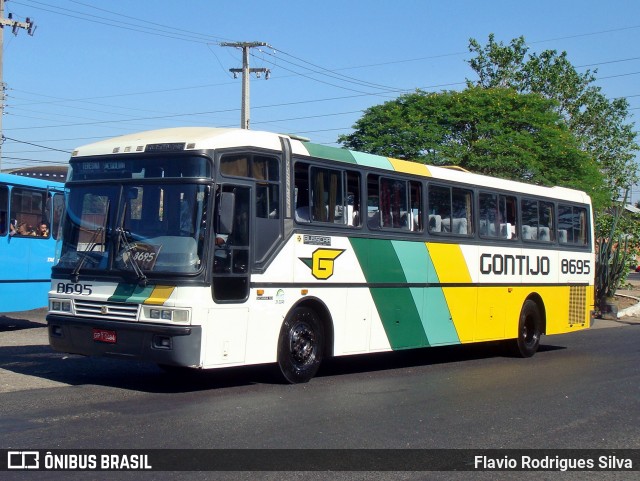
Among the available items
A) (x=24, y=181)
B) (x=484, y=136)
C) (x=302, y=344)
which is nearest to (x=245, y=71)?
(x=484, y=136)

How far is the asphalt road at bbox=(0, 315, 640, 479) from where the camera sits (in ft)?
26.5

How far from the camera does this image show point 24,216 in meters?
19.3

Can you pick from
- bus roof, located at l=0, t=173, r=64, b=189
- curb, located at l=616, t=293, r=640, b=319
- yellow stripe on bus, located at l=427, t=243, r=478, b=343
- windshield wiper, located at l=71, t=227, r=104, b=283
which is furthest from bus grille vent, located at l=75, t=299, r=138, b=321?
curb, located at l=616, t=293, r=640, b=319

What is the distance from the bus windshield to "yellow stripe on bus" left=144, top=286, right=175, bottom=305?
199 mm

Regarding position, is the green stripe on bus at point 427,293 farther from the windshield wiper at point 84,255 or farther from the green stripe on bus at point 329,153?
the windshield wiper at point 84,255

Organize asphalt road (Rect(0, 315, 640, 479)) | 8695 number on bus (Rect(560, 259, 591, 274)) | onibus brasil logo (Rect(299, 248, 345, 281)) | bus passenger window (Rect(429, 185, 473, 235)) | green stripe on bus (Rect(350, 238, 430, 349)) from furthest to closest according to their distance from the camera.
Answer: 1. 8695 number on bus (Rect(560, 259, 591, 274))
2. bus passenger window (Rect(429, 185, 473, 235))
3. green stripe on bus (Rect(350, 238, 430, 349))
4. onibus brasil logo (Rect(299, 248, 345, 281))
5. asphalt road (Rect(0, 315, 640, 479))

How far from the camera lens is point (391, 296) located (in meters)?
13.6

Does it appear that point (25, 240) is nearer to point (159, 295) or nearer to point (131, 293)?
point (131, 293)

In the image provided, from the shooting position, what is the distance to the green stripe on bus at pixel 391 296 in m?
13.1

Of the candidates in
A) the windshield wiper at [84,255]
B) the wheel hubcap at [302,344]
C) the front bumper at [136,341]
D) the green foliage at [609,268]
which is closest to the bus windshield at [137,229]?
the windshield wiper at [84,255]

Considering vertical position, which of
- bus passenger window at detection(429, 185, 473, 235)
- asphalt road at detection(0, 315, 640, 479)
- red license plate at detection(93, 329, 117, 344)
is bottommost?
asphalt road at detection(0, 315, 640, 479)

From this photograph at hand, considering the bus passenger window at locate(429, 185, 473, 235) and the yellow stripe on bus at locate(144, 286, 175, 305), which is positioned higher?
the bus passenger window at locate(429, 185, 473, 235)

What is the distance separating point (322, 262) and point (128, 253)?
111 inches

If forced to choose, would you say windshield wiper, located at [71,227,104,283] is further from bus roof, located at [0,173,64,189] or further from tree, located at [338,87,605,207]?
tree, located at [338,87,605,207]
